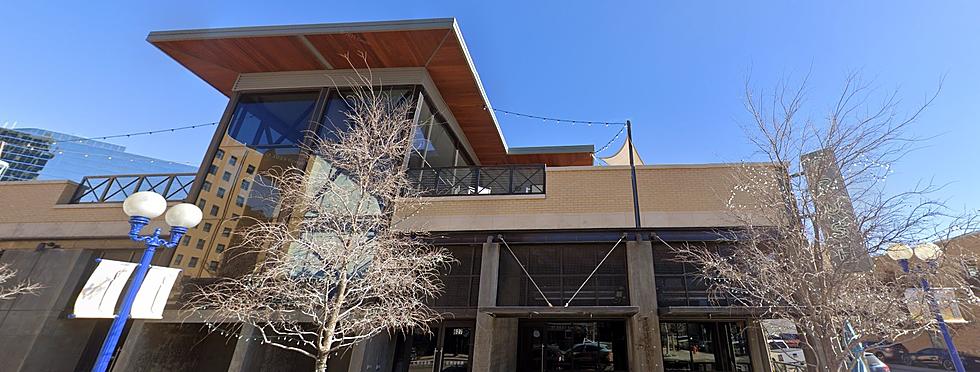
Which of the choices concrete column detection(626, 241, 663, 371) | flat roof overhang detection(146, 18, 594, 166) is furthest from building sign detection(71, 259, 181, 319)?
concrete column detection(626, 241, 663, 371)

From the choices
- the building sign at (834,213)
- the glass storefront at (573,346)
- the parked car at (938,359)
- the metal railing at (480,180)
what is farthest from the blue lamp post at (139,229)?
the parked car at (938,359)

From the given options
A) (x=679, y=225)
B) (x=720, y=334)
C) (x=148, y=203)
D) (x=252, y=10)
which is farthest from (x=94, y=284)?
(x=720, y=334)

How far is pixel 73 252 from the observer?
443 inches

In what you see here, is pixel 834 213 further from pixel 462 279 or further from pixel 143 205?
pixel 143 205

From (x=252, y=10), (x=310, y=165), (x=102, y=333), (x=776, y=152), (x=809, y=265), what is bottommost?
(x=102, y=333)

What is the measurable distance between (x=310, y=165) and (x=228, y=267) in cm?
334

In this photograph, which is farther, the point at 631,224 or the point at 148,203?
the point at 631,224

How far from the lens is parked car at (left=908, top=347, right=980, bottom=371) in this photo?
2136cm

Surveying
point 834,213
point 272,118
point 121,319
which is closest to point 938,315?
point 834,213

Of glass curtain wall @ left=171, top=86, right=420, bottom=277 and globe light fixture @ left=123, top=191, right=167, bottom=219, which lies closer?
globe light fixture @ left=123, top=191, right=167, bottom=219

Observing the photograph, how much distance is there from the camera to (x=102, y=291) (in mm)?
5430

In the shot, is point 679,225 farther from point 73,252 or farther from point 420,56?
point 73,252

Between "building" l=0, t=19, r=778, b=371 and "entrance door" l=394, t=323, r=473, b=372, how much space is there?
0.14 ft

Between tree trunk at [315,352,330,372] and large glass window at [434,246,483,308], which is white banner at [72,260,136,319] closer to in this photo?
tree trunk at [315,352,330,372]
